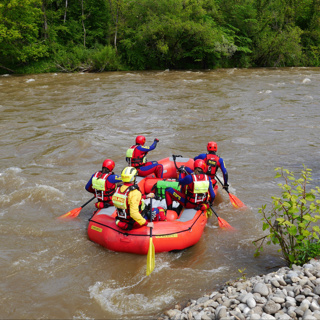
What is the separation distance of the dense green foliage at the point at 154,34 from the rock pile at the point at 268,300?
21.2 meters

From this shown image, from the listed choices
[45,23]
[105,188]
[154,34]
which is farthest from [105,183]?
[45,23]

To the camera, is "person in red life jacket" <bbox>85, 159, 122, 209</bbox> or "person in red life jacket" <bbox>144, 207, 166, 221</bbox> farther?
"person in red life jacket" <bbox>85, 159, 122, 209</bbox>

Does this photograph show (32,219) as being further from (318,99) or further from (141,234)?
(318,99)

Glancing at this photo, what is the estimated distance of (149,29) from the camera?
76.9ft

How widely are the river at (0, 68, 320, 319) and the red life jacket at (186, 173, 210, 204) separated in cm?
62

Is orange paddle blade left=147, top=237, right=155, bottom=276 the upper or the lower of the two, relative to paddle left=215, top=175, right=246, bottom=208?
upper

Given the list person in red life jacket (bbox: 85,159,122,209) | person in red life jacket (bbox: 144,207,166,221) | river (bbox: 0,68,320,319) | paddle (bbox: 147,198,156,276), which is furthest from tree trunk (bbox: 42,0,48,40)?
paddle (bbox: 147,198,156,276)

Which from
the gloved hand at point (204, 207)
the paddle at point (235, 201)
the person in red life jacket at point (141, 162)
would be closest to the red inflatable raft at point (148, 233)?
the gloved hand at point (204, 207)

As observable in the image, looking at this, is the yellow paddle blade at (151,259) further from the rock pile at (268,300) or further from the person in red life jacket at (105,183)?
the person in red life jacket at (105,183)

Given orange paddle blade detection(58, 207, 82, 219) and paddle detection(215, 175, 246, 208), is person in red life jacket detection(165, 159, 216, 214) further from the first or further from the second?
orange paddle blade detection(58, 207, 82, 219)

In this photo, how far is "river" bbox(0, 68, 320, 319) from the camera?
4.36 metres

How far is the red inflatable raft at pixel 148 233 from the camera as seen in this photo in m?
4.98

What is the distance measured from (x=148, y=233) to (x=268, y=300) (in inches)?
83.4

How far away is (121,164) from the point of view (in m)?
8.84
